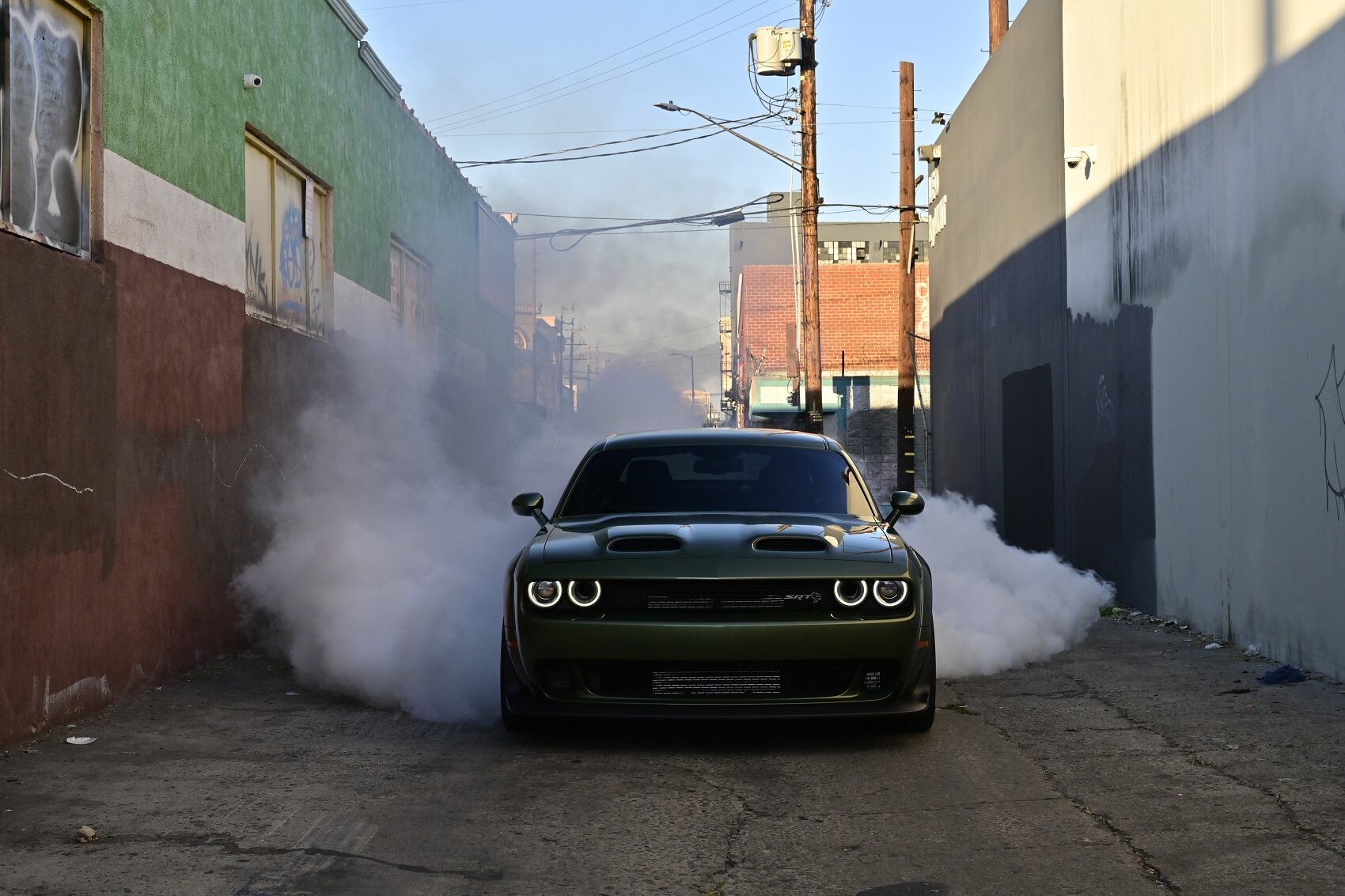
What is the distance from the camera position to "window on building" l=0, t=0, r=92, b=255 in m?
7.44

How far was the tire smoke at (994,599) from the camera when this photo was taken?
30.2ft

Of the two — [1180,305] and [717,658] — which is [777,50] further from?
[717,658]

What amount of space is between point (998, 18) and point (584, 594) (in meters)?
20.4

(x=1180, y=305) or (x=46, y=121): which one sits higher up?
(x=46, y=121)

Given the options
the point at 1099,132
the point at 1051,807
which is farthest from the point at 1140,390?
the point at 1051,807

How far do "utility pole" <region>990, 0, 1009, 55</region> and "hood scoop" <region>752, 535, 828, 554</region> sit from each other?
1958 cm

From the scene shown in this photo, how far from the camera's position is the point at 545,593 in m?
6.66

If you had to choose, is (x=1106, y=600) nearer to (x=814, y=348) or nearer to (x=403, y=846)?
(x=403, y=846)

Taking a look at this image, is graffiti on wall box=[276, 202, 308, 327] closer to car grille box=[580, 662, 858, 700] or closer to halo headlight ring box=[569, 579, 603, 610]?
halo headlight ring box=[569, 579, 603, 610]

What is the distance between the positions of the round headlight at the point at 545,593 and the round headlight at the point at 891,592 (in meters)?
1.41

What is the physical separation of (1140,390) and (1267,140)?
11.4 ft

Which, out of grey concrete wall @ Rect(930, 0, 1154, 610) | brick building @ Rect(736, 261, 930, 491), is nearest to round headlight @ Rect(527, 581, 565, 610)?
grey concrete wall @ Rect(930, 0, 1154, 610)

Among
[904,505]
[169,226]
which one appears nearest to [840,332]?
[169,226]

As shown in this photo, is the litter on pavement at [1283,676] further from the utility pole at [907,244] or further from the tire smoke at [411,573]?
the utility pole at [907,244]
